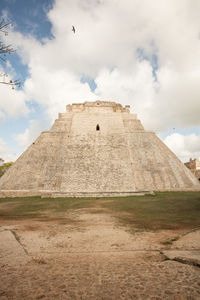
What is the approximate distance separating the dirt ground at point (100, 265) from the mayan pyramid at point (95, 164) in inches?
413

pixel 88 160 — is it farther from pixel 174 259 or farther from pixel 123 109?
pixel 174 259

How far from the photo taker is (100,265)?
3.14m

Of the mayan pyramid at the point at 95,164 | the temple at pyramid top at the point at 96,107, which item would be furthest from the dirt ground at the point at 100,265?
the temple at pyramid top at the point at 96,107

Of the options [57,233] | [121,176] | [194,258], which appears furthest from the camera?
[121,176]

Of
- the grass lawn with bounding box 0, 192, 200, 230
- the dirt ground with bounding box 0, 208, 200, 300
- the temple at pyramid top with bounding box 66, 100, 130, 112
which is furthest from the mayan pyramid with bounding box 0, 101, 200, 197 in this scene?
the dirt ground with bounding box 0, 208, 200, 300

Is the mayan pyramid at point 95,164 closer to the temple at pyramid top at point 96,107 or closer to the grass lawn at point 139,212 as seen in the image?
the grass lawn at point 139,212

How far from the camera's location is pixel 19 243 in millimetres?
4340

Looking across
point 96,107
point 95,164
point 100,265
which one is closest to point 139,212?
point 100,265

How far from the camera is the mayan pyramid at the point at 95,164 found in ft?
57.8

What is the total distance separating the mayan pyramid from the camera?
17.6 meters

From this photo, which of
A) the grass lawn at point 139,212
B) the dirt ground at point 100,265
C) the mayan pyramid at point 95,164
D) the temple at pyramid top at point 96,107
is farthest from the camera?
the temple at pyramid top at point 96,107

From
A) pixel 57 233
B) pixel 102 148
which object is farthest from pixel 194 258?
pixel 102 148

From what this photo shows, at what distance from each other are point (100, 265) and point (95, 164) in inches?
648

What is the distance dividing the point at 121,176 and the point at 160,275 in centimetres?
1573
